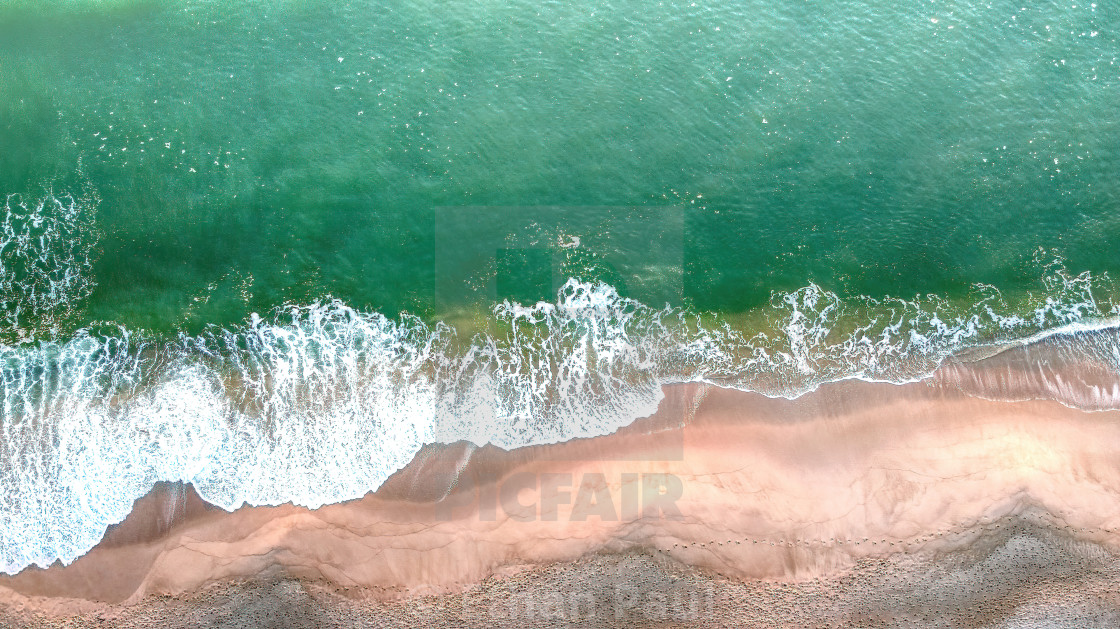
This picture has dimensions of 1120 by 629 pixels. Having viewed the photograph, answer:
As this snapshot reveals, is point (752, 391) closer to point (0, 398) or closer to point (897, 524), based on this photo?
point (897, 524)

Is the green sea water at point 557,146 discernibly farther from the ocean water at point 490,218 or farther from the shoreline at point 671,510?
the shoreline at point 671,510

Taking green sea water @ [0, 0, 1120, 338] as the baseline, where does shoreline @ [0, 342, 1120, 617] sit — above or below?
below

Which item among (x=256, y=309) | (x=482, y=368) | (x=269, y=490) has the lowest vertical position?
(x=269, y=490)

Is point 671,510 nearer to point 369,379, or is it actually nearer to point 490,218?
point 369,379

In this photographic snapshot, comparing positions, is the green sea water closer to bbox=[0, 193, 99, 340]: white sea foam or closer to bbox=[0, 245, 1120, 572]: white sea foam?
bbox=[0, 193, 99, 340]: white sea foam

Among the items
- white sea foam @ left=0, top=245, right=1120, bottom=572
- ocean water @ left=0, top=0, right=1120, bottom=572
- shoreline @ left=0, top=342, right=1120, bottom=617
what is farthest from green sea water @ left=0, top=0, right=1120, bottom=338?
shoreline @ left=0, top=342, right=1120, bottom=617

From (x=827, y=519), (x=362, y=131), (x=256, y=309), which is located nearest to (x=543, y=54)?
(x=362, y=131)
